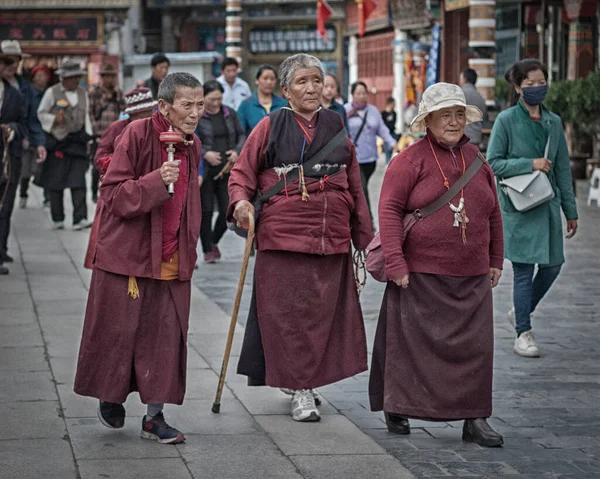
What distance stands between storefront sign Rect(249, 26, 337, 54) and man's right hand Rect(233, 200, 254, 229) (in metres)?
36.3

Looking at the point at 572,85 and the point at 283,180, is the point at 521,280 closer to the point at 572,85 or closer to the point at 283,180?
the point at 283,180

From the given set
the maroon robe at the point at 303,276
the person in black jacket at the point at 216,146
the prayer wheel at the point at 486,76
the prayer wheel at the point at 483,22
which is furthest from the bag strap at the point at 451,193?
the prayer wheel at the point at 483,22

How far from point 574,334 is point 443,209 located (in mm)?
3060

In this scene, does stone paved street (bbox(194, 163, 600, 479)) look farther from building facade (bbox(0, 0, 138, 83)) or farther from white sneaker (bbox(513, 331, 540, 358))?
building facade (bbox(0, 0, 138, 83))

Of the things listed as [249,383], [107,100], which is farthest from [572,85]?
[249,383]

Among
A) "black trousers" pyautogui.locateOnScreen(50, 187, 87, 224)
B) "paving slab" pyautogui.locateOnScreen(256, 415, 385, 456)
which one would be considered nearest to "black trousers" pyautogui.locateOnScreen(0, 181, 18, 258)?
"black trousers" pyautogui.locateOnScreen(50, 187, 87, 224)

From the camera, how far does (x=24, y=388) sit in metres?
6.72

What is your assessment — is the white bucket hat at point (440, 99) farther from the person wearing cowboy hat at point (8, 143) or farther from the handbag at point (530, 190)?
the person wearing cowboy hat at point (8, 143)

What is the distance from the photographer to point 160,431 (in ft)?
18.7

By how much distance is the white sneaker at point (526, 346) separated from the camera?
Result: 781cm

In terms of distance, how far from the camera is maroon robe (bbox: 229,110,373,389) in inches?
244

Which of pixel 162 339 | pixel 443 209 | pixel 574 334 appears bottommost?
pixel 574 334

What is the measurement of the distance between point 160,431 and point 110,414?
0.29 meters

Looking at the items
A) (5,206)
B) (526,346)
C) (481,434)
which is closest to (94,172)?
(5,206)
